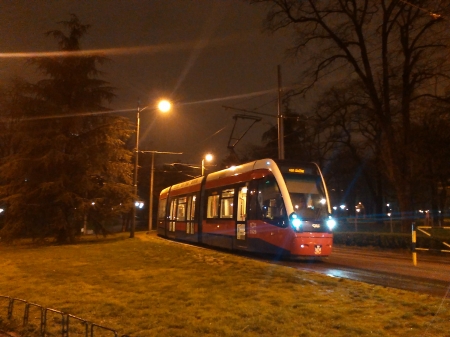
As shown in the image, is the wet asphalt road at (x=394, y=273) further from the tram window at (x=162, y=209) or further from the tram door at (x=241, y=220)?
the tram window at (x=162, y=209)

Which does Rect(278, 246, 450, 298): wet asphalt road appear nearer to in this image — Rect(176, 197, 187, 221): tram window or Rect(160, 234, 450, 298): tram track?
Rect(160, 234, 450, 298): tram track

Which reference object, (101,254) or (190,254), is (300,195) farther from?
(101,254)

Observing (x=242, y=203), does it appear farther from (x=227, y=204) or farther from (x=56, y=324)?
(x=56, y=324)

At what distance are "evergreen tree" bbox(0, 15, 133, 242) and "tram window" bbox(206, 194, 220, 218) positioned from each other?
929cm

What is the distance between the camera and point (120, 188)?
30.0m

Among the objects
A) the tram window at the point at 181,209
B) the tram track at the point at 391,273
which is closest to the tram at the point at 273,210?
the tram track at the point at 391,273

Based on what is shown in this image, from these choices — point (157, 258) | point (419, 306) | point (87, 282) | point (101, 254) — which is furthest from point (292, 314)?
point (101, 254)

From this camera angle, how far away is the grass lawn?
723cm

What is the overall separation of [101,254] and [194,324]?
1295 cm

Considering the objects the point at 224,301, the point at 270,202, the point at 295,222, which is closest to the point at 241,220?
the point at 270,202

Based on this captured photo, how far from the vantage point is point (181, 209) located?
27.4 m

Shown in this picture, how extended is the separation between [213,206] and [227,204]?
172 centimetres

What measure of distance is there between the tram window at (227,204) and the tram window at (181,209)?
6097 millimetres

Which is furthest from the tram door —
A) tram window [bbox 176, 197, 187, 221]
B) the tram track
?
tram window [bbox 176, 197, 187, 221]
